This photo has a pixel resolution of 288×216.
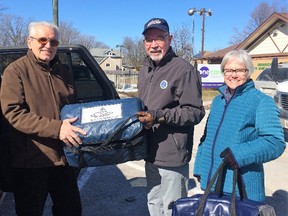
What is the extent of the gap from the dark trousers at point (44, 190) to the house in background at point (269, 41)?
17.6 metres

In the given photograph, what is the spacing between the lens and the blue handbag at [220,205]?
1.81 m

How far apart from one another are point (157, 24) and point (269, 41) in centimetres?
2018

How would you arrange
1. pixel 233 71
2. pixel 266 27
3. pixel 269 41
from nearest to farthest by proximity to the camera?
pixel 233 71, pixel 266 27, pixel 269 41

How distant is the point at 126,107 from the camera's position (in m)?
2.20

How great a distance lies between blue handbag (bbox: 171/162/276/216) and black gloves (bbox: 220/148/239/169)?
0.04 meters

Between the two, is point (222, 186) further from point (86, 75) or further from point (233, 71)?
point (86, 75)

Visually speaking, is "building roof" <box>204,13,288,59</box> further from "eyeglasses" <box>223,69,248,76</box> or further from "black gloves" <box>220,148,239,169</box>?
"black gloves" <box>220,148,239,169</box>

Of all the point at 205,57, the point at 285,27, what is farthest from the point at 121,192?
the point at 205,57

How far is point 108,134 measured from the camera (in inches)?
83.0

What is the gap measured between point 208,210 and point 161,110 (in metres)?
0.70

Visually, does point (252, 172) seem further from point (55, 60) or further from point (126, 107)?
point (55, 60)

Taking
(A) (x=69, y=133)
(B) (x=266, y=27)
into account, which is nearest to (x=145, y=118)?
(A) (x=69, y=133)

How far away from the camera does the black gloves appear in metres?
1.98

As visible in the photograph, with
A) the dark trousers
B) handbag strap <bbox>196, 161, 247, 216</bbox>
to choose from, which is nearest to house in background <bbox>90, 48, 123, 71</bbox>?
the dark trousers
